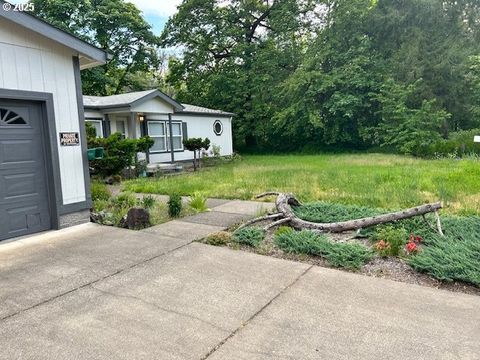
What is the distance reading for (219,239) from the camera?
4.65 meters

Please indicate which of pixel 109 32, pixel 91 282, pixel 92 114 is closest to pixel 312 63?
pixel 92 114

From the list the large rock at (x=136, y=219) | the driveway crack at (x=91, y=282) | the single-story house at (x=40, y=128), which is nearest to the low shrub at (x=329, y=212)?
the driveway crack at (x=91, y=282)

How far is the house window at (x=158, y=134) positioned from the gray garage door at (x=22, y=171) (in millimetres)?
9839

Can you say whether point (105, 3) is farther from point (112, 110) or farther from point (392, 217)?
point (392, 217)

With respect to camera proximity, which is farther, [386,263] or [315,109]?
[315,109]

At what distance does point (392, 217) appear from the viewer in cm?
459

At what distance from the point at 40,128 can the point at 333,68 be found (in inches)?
738

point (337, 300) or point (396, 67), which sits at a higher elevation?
point (396, 67)

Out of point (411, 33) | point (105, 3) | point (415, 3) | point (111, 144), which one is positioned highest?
point (105, 3)

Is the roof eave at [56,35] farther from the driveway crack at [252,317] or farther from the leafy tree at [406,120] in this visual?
the leafy tree at [406,120]

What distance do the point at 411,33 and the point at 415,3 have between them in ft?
4.76

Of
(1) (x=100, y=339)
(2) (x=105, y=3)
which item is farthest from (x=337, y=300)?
(2) (x=105, y=3)

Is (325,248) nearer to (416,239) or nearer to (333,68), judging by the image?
(416,239)

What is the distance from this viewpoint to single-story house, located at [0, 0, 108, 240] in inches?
186
